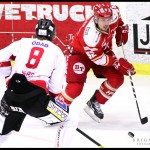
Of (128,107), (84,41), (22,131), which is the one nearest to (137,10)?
(128,107)

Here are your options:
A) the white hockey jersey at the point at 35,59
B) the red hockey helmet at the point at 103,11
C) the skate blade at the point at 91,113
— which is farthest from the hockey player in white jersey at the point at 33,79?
the skate blade at the point at 91,113

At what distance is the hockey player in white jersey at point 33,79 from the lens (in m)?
2.80

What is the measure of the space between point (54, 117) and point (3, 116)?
0.99 ft

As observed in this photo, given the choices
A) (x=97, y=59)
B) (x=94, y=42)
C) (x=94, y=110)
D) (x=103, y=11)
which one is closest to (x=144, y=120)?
(x=94, y=110)

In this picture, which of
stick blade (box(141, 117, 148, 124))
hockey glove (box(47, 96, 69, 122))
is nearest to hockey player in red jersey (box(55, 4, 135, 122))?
stick blade (box(141, 117, 148, 124))

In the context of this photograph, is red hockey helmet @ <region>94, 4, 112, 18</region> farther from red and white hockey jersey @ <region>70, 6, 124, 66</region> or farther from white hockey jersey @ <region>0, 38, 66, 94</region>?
white hockey jersey @ <region>0, 38, 66, 94</region>

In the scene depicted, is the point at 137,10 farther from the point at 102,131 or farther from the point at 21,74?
the point at 21,74

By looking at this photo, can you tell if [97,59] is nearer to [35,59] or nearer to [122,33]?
[122,33]

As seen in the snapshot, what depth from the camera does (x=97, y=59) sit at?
355cm

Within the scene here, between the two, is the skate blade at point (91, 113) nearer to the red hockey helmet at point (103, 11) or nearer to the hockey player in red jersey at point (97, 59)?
the hockey player in red jersey at point (97, 59)

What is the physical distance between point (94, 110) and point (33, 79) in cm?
108

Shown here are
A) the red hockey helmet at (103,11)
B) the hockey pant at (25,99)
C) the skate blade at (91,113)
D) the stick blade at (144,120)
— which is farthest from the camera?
the skate blade at (91,113)

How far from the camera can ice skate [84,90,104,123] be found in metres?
3.81

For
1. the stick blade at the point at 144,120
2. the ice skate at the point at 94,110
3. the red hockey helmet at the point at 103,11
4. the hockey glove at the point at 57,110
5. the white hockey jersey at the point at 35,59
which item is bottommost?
the stick blade at the point at 144,120
